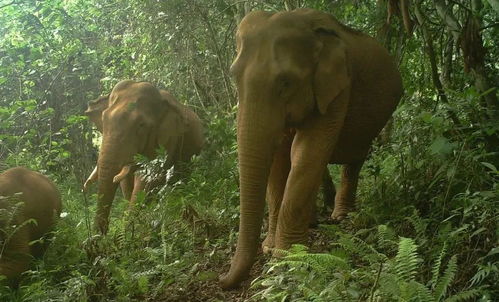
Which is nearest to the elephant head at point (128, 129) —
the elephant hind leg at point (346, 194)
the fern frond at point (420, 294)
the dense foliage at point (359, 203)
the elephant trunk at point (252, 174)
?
the dense foliage at point (359, 203)

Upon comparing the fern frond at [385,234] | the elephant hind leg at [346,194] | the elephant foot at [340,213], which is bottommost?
the fern frond at [385,234]

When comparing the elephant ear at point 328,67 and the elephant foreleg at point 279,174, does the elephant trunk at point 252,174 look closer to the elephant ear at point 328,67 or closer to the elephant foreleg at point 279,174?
the elephant ear at point 328,67

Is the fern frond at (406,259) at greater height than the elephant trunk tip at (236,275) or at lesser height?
greater

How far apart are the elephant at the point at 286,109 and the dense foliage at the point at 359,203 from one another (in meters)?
0.44

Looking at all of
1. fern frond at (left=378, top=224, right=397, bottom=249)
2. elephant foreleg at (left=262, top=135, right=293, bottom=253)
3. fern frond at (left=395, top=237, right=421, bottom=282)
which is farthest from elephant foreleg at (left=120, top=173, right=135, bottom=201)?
fern frond at (left=395, top=237, right=421, bottom=282)

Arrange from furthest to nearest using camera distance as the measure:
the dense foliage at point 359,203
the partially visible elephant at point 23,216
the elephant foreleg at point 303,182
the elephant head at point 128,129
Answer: the elephant head at point 128,129, the partially visible elephant at point 23,216, the elephant foreleg at point 303,182, the dense foliage at point 359,203

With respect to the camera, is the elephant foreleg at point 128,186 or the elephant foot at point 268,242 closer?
the elephant foot at point 268,242

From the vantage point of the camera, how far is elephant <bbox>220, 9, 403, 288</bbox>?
5105 mm

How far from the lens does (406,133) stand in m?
6.30

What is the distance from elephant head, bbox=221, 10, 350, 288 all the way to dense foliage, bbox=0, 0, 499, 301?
1.92 ft

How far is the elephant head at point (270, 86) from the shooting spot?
5066 mm

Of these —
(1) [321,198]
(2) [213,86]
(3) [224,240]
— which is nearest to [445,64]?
(1) [321,198]

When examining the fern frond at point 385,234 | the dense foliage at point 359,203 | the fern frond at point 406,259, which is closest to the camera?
the fern frond at point 406,259

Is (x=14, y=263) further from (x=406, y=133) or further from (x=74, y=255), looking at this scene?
(x=406, y=133)
